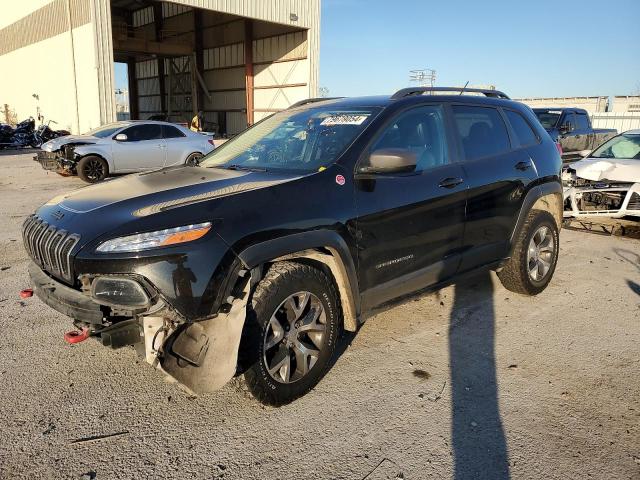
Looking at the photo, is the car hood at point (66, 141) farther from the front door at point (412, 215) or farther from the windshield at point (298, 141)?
the front door at point (412, 215)

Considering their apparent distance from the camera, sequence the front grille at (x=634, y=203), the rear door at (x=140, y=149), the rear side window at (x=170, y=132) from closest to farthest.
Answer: the front grille at (x=634, y=203), the rear door at (x=140, y=149), the rear side window at (x=170, y=132)

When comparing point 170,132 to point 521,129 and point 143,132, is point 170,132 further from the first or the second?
point 521,129

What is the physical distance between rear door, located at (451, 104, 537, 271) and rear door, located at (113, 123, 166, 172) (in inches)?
404

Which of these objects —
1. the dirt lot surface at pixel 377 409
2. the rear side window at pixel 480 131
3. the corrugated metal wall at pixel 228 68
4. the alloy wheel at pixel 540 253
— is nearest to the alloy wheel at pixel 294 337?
the dirt lot surface at pixel 377 409

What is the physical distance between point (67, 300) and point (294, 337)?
1.27 meters

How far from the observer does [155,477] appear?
2.39m

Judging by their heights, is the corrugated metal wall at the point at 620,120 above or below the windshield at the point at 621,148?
above

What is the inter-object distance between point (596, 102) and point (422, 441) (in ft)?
144

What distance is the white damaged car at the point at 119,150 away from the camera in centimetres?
1179

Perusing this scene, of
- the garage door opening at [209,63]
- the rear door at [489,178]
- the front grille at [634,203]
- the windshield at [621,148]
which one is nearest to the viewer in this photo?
the rear door at [489,178]

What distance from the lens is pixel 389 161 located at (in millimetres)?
3070

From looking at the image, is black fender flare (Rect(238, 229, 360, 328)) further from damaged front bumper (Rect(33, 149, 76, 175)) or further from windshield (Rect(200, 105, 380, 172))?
damaged front bumper (Rect(33, 149, 76, 175))

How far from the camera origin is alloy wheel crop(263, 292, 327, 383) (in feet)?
9.38

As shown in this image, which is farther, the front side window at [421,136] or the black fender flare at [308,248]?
the front side window at [421,136]
